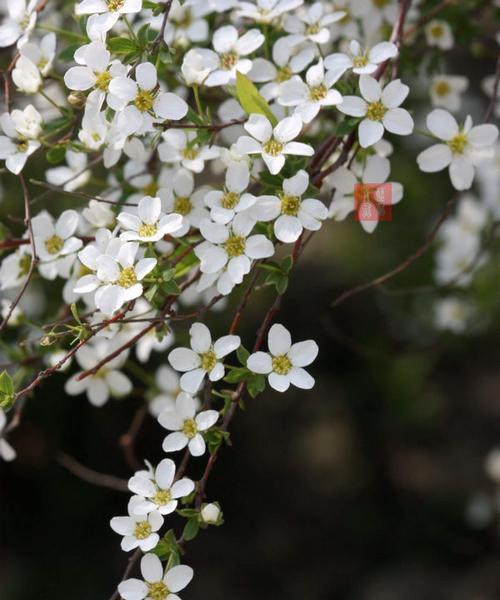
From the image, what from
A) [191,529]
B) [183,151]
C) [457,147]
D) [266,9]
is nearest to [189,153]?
[183,151]

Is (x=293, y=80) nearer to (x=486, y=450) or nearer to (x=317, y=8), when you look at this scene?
(x=317, y=8)

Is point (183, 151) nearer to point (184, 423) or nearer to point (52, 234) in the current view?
point (52, 234)

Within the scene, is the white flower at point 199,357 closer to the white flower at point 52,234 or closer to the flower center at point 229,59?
the white flower at point 52,234

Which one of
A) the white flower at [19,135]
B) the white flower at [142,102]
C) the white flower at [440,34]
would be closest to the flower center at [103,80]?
the white flower at [142,102]

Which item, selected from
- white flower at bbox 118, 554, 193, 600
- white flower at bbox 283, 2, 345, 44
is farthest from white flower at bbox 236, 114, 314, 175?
white flower at bbox 118, 554, 193, 600

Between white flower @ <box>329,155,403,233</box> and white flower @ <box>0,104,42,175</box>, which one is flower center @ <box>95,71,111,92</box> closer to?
white flower @ <box>0,104,42,175</box>

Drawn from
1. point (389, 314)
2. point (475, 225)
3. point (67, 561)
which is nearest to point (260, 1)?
point (475, 225)
